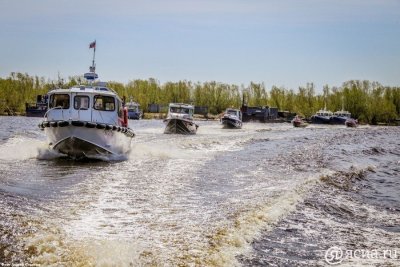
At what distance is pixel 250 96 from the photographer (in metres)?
162

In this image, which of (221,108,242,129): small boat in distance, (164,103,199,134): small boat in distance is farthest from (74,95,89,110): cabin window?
(221,108,242,129): small boat in distance

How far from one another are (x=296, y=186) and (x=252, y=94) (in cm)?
14694

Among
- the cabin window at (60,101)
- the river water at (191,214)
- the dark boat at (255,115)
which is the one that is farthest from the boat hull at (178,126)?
the dark boat at (255,115)

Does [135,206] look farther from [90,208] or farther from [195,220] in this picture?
[195,220]

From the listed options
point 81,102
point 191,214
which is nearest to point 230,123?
point 81,102

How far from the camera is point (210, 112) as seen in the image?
489ft

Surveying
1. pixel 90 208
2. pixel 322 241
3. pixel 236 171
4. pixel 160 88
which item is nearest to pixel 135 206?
pixel 90 208

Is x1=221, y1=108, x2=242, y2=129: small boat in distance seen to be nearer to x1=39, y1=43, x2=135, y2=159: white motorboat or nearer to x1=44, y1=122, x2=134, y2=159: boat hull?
x1=39, y1=43, x2=135, y2=159: white motorboat

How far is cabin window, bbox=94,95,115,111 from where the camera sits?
22.9 m

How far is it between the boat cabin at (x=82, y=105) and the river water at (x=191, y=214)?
2.29m

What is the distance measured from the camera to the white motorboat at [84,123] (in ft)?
70.5

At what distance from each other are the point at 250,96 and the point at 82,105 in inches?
5562

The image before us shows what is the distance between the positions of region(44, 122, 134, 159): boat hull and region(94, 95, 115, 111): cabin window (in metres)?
1.19

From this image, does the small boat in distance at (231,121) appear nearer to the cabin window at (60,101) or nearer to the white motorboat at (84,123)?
the white motorboat at (84,123)
